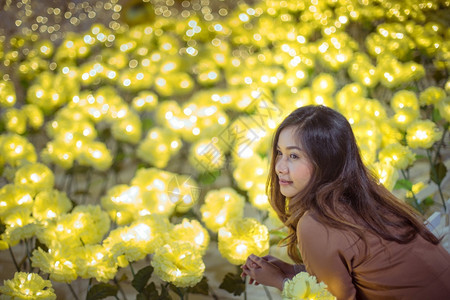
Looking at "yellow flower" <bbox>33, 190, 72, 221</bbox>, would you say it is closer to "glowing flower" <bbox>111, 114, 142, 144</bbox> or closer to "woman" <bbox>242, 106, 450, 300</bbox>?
"glowing flower" <bbox>111, 114, 142, 144</bbox>

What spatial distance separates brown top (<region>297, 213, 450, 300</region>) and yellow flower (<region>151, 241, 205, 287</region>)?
29cm

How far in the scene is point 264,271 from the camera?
1216mm

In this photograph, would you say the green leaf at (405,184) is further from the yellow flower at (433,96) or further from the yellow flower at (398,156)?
the yellow flower at (433,96)

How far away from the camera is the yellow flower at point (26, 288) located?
1093 millimetres

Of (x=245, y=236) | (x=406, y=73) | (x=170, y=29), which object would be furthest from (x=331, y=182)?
(x=170, y=29)

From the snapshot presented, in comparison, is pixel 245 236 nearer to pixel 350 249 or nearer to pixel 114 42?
pixel 350 249

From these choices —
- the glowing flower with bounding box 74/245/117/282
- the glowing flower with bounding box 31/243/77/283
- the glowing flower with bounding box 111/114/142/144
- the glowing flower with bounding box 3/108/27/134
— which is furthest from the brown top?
the glowing flower with bounding box 3/108/27/134

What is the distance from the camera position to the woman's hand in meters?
1.21

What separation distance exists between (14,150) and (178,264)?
1099 mm

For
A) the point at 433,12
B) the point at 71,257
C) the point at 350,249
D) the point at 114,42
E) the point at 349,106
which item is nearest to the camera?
the point at 350,249

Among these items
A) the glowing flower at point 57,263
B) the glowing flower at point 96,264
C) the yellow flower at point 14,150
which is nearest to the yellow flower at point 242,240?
the glowing flower at point 96,264

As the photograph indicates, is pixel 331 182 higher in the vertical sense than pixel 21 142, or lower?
higher

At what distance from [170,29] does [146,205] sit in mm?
2099

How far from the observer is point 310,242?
1.03 metres
